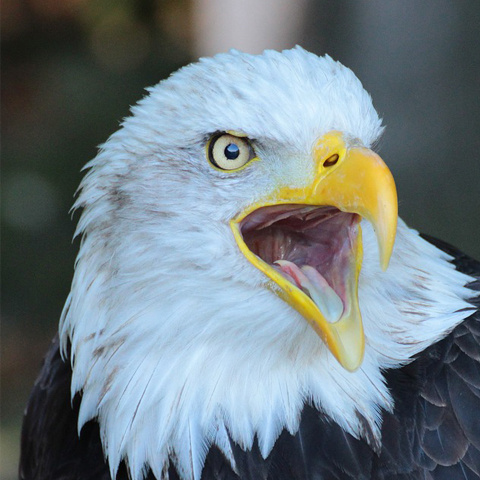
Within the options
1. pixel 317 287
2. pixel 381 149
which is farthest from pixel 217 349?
pixel 381 149

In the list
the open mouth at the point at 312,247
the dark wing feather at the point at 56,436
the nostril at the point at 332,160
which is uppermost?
the nostril at the point at 332,160

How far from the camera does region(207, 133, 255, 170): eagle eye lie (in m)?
1.72

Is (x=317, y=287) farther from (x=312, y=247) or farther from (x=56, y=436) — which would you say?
(x=56, y=436)

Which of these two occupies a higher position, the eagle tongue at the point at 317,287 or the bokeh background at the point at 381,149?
the bokeh background at the point at 381,149

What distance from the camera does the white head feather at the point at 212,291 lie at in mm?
1697

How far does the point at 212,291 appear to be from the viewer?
1723 millimetres

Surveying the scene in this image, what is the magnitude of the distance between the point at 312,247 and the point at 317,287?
0.21 m

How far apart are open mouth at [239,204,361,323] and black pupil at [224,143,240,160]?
0.43 ft

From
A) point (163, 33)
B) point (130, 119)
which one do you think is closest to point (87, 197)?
point (130, 119)

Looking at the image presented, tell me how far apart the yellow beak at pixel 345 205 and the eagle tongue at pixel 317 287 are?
17 millimetres

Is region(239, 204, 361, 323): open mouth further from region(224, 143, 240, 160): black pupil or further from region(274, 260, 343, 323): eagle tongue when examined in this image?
region(224, 143, 240, 160): black pupil

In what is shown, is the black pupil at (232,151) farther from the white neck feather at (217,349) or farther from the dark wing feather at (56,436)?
the dark wing feather at (56,436)

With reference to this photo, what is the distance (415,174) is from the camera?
503cm

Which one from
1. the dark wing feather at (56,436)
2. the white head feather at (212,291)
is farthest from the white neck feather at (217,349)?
the dark wing feather at (56,436)
